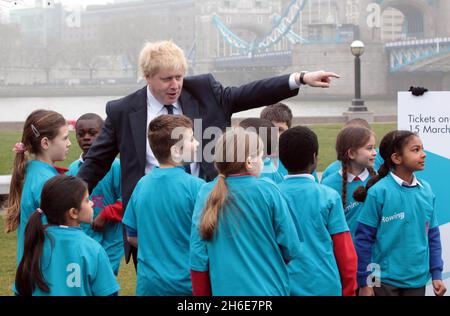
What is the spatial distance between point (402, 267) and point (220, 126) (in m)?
0.95

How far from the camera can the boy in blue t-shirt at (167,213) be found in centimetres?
285

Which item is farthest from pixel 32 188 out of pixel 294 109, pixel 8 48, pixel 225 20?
pixel 8 48

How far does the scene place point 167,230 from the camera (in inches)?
112

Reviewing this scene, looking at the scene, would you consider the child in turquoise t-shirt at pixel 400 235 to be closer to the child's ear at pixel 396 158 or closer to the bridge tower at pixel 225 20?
the child's ear at pixel 396 158

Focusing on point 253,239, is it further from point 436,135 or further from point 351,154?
point 436,135

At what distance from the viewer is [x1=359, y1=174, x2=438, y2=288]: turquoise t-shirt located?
340cm

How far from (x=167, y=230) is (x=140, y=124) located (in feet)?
1.73

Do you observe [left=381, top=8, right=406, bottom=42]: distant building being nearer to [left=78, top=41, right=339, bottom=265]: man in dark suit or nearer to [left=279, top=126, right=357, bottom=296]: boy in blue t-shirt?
[left=78, top=41, right=339, bottom=265]: man in dark suit

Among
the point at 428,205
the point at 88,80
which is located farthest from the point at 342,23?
the point at 428,205

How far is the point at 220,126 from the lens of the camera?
10.5ft

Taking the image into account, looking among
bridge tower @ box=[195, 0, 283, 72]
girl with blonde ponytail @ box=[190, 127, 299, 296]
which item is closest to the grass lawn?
girl with blonde ponytail @ box=[190, 127, 299, 296]

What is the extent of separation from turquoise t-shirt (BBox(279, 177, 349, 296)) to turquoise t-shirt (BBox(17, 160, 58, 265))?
3.31ft

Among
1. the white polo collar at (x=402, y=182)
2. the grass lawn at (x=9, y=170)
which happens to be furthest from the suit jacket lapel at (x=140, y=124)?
the grass lawn at (x=9, y=170)
